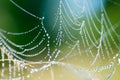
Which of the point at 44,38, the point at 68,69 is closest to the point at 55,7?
the point at 44,38

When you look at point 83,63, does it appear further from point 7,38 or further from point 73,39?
point 7,38

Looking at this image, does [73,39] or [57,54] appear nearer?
[57,54]

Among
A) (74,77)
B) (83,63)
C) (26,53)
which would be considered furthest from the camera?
(26,53)

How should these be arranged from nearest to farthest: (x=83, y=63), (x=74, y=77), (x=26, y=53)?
(x=74, y=77) < (x=83, y=63) < (x=26, y=53)

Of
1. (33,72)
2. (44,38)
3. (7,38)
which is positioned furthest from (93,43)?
(33,72)

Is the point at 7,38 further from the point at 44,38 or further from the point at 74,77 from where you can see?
the point at 74,77

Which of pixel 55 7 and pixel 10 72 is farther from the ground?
pixel 55 7
